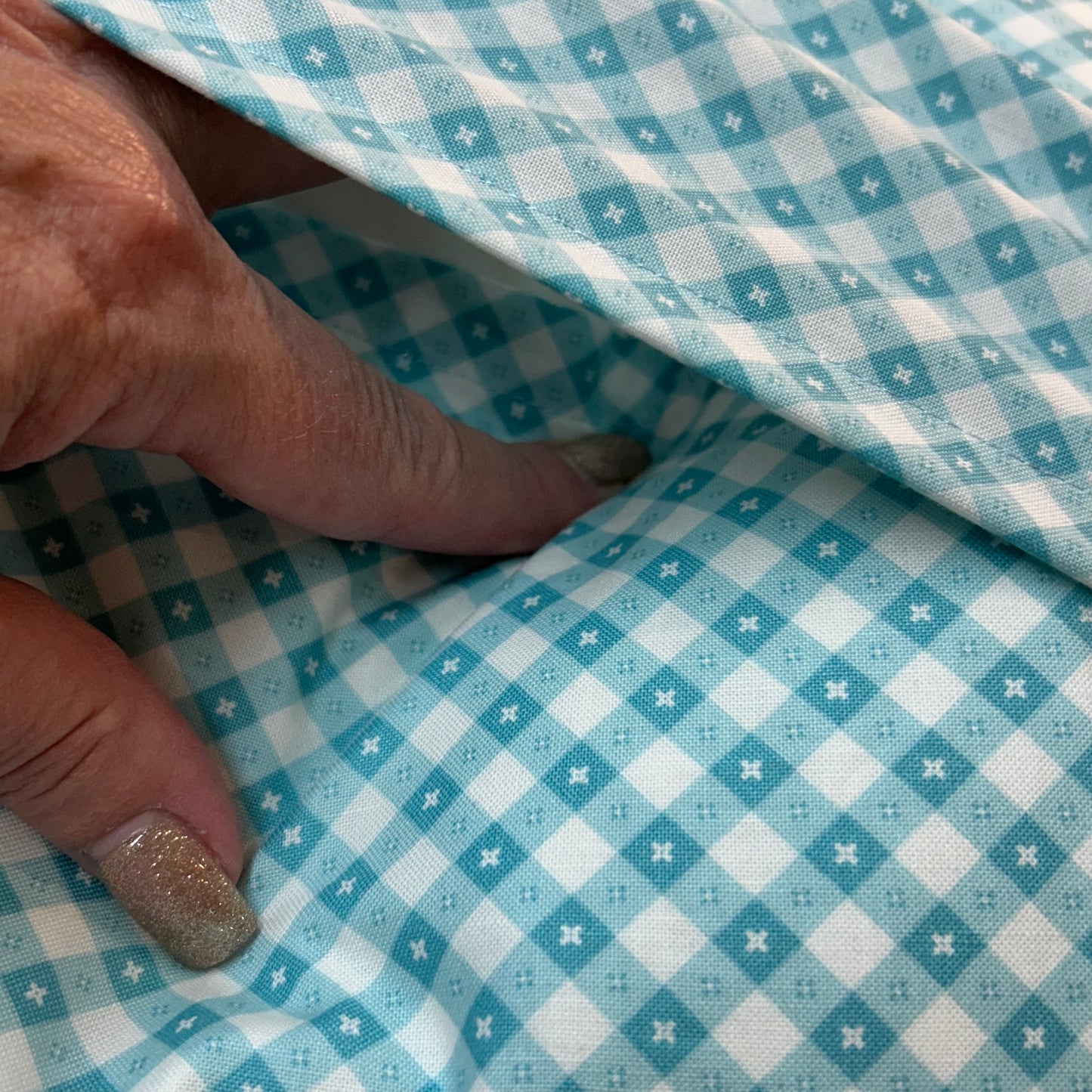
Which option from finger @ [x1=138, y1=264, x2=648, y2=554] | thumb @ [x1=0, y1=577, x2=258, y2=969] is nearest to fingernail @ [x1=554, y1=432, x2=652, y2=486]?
finger @ [x1=138, y1=264, x2=648, y2=554]

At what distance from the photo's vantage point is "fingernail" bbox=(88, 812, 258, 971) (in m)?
0.54

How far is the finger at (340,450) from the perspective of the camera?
52 centimetres

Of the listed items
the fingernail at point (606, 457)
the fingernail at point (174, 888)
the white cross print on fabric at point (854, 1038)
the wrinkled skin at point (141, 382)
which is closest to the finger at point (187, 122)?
the wrinkled skin at point (141, 382)

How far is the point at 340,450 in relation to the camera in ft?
1.86

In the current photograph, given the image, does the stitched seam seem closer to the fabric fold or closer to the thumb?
the fabric fold

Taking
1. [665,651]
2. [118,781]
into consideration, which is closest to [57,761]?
[118,781]

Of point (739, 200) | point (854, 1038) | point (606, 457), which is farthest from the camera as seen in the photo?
point (606, 457)

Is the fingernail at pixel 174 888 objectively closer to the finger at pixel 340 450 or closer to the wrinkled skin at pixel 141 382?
the wrinkled skin at pixel 141 382

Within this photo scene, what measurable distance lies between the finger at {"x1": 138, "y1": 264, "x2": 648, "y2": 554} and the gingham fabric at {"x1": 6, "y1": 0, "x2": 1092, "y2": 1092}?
49mm

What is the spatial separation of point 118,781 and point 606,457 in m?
0.39

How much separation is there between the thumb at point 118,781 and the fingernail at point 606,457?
1.04 ft

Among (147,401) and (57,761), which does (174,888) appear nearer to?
(57,761)

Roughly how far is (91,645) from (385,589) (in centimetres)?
19

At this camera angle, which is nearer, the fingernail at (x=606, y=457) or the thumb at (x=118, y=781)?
the thumb at (x=118, y=781)
